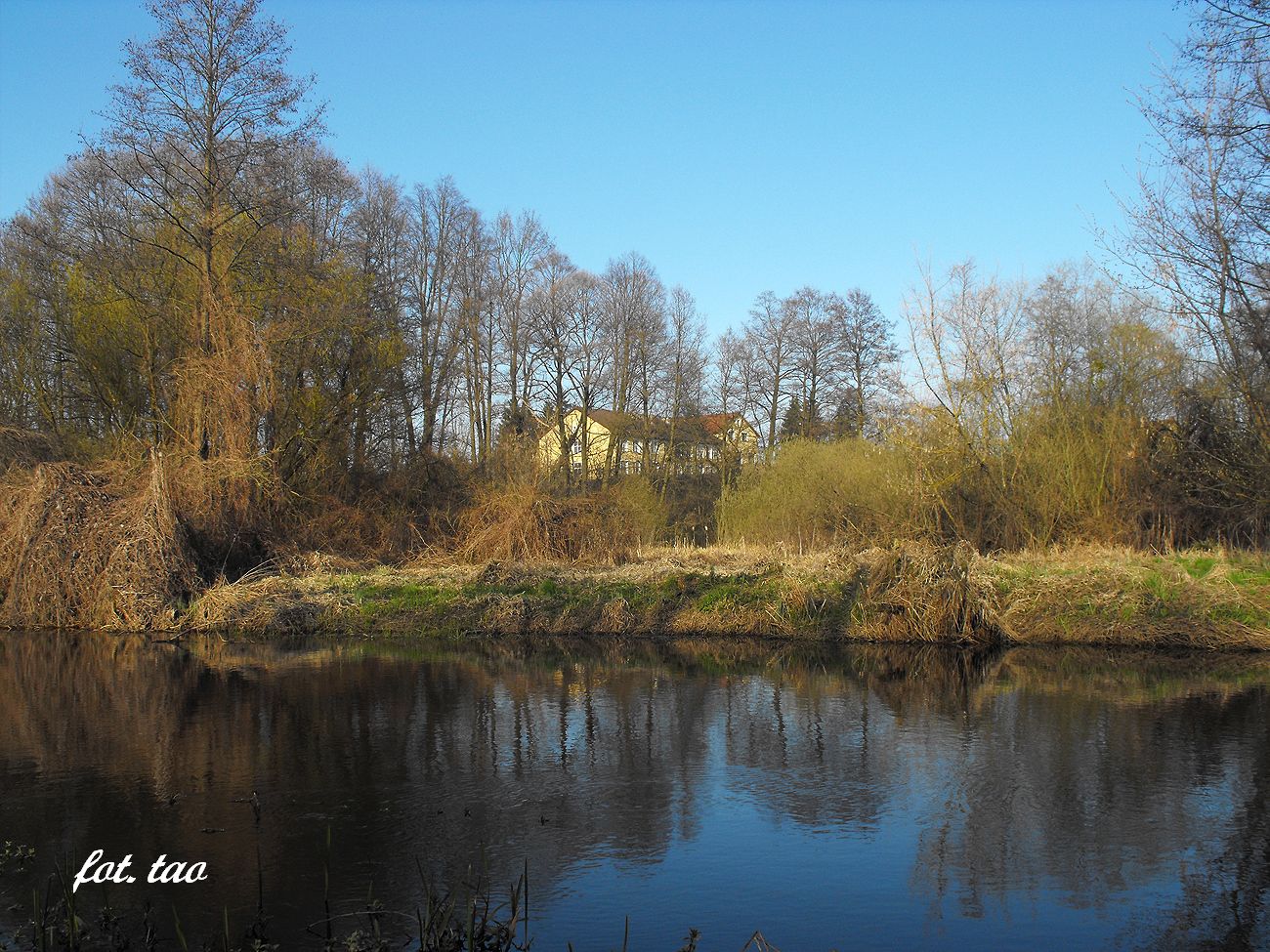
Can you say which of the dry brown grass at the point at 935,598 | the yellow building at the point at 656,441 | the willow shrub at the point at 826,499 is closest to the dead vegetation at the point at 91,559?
the dry brown grass at the point at 935,598

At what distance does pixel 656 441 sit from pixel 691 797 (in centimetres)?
3281

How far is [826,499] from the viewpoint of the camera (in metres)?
24.8

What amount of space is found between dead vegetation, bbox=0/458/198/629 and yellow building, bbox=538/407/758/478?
17.9 m

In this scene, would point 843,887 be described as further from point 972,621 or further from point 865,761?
point 972,621

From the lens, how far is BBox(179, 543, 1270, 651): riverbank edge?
49.6ft

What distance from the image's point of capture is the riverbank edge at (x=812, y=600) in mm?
15125

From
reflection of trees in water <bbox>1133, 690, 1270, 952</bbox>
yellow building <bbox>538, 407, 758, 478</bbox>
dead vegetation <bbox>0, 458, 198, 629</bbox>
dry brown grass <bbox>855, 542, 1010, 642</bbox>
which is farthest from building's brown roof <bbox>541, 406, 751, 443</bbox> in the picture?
reflection of trees in water <bbox>1133, 690, 1270, 952</bbox>

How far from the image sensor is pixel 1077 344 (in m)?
22.8

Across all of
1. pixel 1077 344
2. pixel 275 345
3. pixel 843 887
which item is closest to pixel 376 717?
pixel 843 887

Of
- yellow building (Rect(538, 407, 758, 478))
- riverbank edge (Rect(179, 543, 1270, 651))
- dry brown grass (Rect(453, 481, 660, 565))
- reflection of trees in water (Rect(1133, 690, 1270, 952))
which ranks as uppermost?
yellow building (Rect(538, 407, 758, 478))

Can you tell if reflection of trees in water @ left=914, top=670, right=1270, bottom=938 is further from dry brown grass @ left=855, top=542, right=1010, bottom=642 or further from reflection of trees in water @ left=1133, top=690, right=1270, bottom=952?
dry brown grass @ left=855, top=542, right=1010, bottom=642

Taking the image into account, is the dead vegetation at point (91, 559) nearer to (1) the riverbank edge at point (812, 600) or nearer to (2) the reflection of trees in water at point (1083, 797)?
(1) the riverbank edge at point (812, 600)

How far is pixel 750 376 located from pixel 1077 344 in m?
20.3

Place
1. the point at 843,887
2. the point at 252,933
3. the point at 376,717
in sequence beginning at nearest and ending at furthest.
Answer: the point at 252,933
the point at 843,887
the point at 376,717
